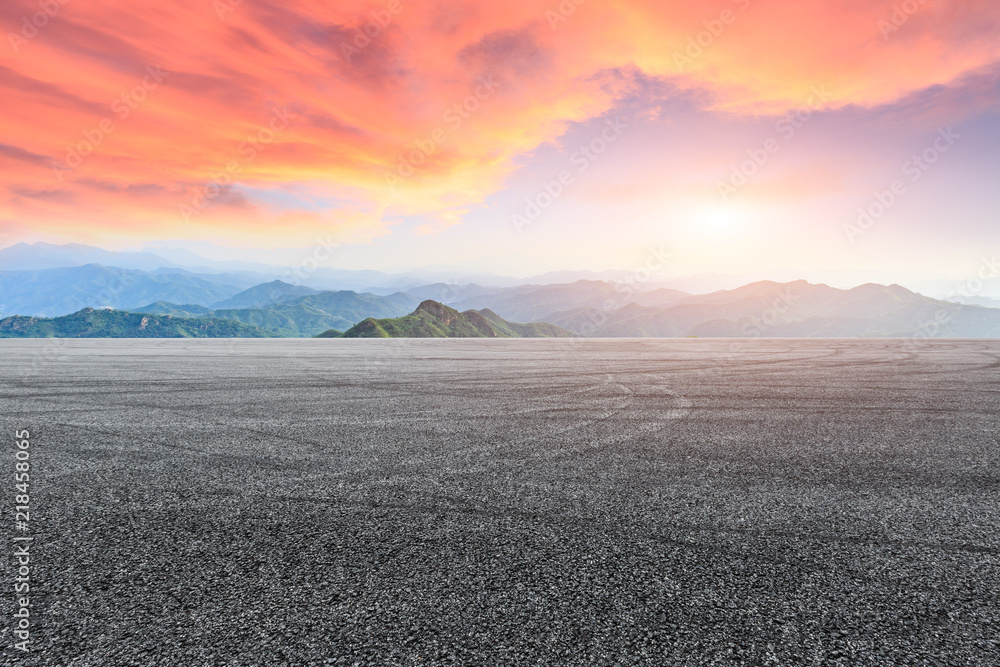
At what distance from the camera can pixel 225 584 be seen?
327cm

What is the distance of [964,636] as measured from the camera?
8.93ft

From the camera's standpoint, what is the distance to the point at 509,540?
3920mm

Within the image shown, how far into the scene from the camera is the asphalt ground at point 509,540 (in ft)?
8.81

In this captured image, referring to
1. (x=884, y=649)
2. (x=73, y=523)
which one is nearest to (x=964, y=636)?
(x=884, y=649)

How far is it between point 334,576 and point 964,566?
4.60m

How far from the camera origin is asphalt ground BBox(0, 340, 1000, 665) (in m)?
2.69

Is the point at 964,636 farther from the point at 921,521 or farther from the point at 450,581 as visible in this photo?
the point at 450,581

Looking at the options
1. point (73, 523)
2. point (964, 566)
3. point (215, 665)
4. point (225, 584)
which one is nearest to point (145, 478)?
point (73, 523)

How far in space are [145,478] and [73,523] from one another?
1355 millimetres

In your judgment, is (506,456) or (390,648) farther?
(506,456)

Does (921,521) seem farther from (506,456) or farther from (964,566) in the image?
(506,456)

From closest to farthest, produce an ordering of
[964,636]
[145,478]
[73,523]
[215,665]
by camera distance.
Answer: [215,665] < [964,636] < [73,523] < [145,478]

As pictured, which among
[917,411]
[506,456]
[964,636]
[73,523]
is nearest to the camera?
[964,636]

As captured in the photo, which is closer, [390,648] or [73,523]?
[390,648]
